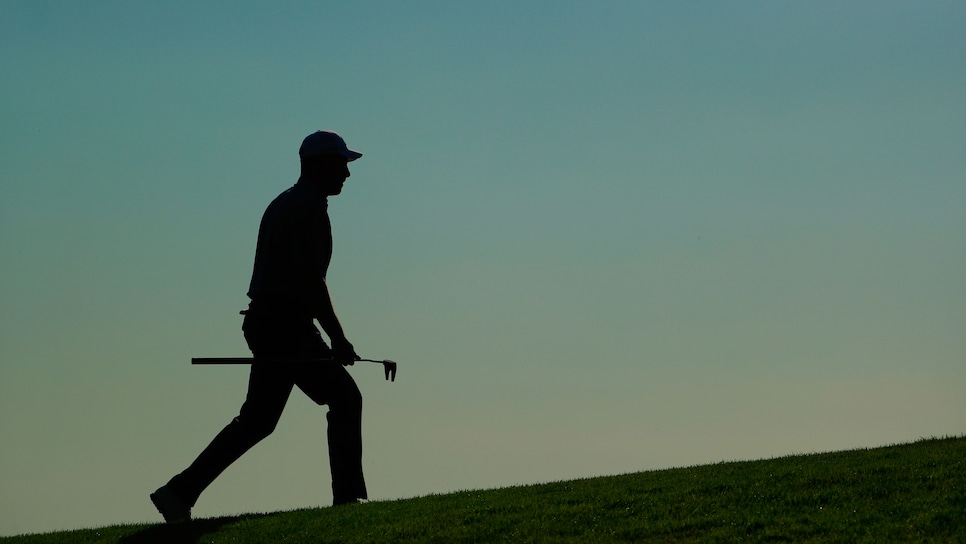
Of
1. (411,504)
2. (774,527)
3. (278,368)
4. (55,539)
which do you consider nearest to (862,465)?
(774,527)

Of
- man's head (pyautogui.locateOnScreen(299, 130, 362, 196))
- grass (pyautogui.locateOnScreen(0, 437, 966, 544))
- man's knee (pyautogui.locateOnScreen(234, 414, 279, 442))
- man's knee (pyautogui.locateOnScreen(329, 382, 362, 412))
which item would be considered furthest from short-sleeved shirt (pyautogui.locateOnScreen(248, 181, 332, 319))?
grass (pyautogui.locateOnScreen(0, 437, 966, 544))

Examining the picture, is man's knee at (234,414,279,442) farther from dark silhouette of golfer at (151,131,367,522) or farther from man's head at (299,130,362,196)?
man's head at (299,130,362,196)

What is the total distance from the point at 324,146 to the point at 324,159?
0.38ft

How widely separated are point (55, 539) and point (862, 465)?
716cm

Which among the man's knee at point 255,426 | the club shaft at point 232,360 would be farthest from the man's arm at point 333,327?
the man's knee at point 255,426

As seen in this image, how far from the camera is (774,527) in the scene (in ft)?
31.0

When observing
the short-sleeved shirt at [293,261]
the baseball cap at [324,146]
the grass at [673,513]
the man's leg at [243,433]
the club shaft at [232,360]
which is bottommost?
the grass at [673,513]

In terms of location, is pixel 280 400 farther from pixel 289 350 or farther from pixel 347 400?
pixel 347 400

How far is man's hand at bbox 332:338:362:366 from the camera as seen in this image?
1134cm

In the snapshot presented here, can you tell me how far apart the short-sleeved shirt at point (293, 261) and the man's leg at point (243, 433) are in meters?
0.59

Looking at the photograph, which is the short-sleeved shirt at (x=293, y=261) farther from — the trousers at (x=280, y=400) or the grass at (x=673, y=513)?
the grass at (x=673, y=513)

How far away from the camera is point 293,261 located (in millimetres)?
11289

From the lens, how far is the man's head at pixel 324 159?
1161 cm

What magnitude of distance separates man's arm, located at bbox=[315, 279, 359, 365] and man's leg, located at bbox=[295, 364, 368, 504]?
165 mm
